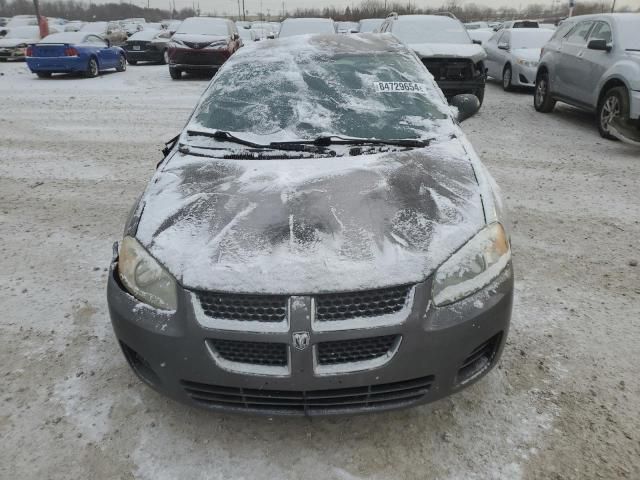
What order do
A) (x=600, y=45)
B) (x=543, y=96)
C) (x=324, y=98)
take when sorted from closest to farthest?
1. (x=324, y=98)
2. (x=600, y=45)
3. (x=543, y=96)

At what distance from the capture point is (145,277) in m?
2.14

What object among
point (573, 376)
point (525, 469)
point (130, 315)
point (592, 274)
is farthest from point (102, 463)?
point (592, 274)

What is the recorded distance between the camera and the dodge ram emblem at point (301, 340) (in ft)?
6.18

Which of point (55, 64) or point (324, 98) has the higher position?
point (324, 98)

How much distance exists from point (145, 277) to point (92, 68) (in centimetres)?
1529

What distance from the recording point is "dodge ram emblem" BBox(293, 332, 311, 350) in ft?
6.18

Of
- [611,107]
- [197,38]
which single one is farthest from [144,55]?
[611,107]

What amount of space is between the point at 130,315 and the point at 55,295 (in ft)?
5.66

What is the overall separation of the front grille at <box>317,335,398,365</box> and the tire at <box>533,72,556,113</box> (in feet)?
28.7

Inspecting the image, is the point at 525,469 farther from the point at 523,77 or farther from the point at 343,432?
the point at 523,77

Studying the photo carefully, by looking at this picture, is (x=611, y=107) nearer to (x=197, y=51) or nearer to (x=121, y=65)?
(x=197, y=51)

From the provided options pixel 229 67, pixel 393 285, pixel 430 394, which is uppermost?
pixel 229 67

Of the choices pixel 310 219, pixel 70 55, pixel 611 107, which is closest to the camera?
pixel 310 219

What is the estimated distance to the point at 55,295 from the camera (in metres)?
3.50
